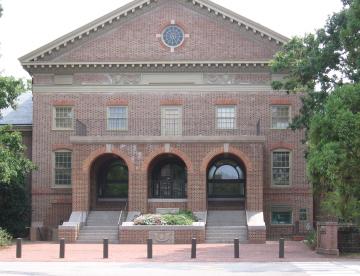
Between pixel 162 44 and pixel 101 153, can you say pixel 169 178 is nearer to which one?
pixel 101 153

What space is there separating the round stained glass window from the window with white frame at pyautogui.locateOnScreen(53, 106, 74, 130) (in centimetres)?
651

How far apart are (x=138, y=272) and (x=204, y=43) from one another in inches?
870

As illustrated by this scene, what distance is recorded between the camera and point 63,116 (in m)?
42.3

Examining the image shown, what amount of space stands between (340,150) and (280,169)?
15.1 metres

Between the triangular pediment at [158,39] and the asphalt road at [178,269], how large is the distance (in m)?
18.7

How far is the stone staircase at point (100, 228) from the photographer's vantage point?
3631 centimetres

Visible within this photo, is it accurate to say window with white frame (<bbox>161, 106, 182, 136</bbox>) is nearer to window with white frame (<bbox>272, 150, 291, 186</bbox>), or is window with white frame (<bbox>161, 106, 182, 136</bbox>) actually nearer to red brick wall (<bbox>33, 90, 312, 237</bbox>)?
red brick wall (<bbox>33, 90, 312, 237</bbox>)

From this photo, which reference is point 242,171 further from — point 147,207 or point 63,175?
point 63,175

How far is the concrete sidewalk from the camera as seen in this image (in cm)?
2645

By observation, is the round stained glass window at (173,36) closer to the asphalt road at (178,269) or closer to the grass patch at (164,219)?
the grass patch at (164,219)

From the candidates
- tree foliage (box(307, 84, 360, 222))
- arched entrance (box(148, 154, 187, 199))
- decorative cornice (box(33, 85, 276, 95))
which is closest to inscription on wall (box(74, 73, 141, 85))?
decorative cornice (box(33, 85, 276, 95))

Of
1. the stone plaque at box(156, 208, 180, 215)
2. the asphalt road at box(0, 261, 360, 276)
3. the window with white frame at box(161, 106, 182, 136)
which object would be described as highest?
the window with white frame at box(161, 106, 182, 136)

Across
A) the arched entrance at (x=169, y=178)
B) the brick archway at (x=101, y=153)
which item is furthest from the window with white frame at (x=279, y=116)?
the brick archway at (x=101, y=153)

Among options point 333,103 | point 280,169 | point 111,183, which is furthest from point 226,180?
point 333,103
